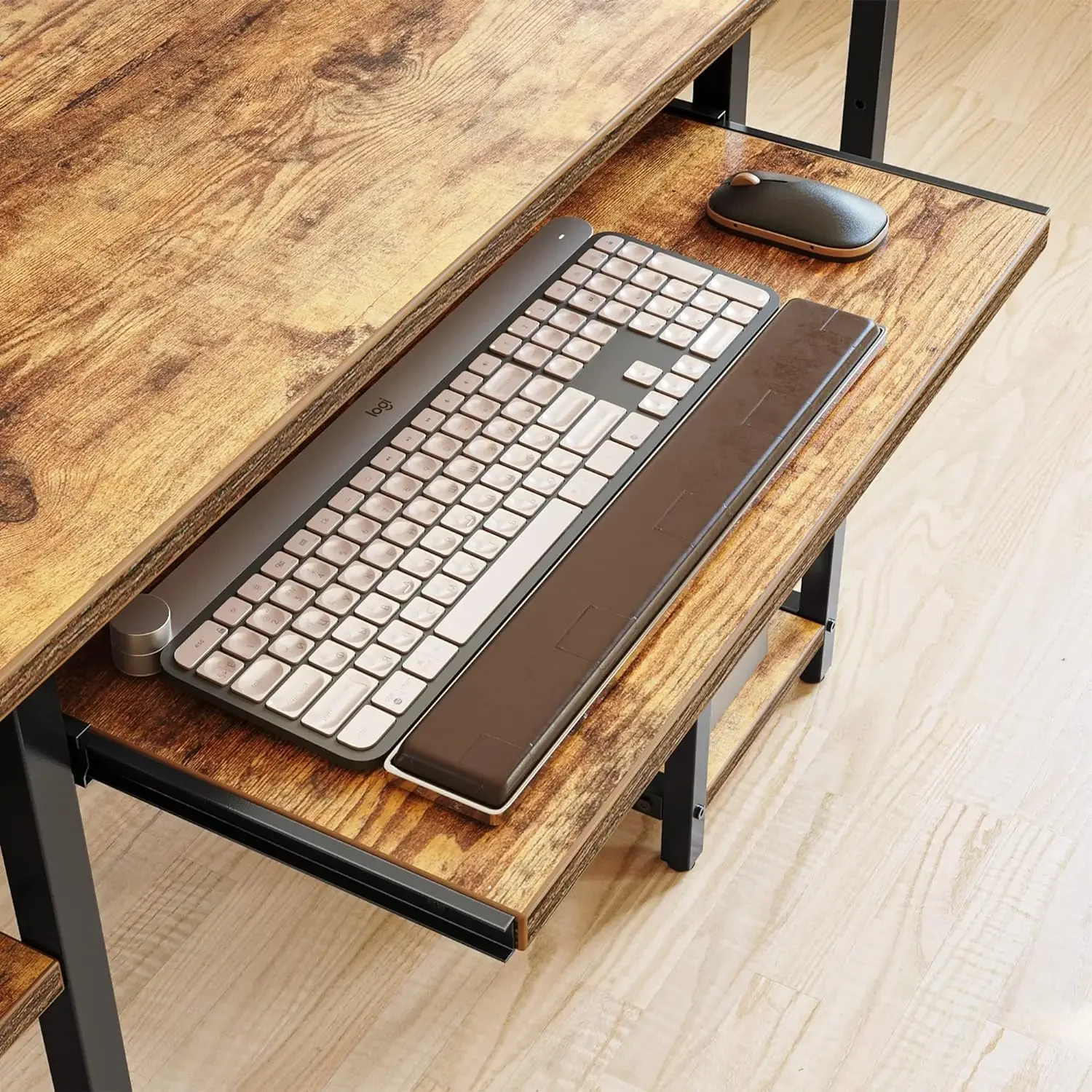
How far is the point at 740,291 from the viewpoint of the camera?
3.51ft

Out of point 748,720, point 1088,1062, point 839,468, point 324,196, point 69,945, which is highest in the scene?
point 324,196

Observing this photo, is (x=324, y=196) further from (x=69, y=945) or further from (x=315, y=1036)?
(x=315, y=1036)

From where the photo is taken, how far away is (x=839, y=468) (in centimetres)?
96

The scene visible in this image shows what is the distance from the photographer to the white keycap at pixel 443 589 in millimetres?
857

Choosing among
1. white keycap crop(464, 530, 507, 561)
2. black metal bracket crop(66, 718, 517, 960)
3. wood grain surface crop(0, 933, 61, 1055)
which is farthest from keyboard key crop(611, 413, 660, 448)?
wood grain surface crop(0, 933, 61, 1055)

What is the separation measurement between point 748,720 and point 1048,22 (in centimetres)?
186

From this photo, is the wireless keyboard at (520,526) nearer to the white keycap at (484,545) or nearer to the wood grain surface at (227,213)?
the white keycap at (484,545)

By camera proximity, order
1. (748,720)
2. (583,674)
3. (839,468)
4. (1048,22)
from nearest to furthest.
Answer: (583,674), (839,468), (748,720), (1048,22)

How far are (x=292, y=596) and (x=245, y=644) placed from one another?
4 cm

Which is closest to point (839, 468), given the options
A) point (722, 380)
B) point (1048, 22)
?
point (722, 380)

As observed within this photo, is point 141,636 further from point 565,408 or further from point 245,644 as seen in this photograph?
point 565,408

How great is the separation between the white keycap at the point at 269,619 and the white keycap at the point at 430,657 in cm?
8

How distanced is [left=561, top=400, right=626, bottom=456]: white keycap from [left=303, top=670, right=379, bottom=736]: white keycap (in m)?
0.22

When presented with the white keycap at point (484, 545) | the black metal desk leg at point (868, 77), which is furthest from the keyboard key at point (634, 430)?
the black metal desk leg at point (868, 77)
